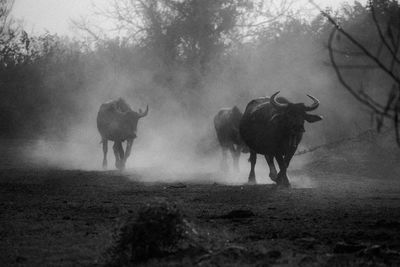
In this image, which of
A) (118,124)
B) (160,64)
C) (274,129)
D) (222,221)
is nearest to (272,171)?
(274,129)

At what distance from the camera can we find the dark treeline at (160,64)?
35.5 metres

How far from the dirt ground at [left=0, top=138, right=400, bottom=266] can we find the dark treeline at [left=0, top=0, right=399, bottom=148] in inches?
752

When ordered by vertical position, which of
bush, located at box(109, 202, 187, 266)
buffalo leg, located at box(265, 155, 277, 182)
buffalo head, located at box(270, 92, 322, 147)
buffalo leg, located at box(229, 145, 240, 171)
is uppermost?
buffalo head, located at box(270, 92, 322, 147)

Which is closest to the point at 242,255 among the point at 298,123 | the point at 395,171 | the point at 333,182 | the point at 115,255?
the point at 115,255

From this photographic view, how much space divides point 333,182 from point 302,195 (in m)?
4.94

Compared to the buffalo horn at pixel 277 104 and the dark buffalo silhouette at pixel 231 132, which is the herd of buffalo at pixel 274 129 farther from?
the dark buffalo silhouette at pixel 231 132

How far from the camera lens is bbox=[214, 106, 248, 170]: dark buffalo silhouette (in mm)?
20906

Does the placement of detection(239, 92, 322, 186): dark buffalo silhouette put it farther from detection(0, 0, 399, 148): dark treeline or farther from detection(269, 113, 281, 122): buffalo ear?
detection(0, 0, 399, 148): dark treeline

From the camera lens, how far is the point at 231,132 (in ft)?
69.3

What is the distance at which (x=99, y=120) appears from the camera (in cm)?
2436

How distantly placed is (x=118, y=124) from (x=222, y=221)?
47.4 feet

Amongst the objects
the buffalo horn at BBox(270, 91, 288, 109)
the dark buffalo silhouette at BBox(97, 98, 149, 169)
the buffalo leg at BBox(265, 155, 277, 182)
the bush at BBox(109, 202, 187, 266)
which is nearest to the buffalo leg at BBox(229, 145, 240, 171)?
the dark buffalo silhouette at BBox(97, 98, 149, 169)

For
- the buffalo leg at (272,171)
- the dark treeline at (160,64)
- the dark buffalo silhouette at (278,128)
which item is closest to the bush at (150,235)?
the dark buffalo silhouette at (278,128)

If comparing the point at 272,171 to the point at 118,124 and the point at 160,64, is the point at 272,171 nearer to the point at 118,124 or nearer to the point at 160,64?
the point at 118,124
